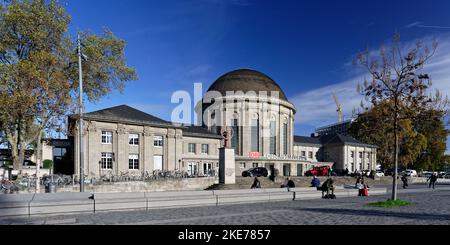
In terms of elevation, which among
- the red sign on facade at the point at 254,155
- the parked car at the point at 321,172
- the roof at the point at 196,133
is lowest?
the parked car at the point at 321,172

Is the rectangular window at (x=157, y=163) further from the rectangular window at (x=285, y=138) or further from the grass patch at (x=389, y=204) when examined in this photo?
the grass patch at (x=389, y=204)

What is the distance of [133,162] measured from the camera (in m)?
47.5

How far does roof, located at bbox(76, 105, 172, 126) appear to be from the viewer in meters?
44.6

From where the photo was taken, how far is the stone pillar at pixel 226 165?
116 feet

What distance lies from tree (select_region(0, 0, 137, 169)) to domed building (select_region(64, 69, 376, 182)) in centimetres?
504

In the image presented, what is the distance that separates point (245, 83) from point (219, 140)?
16950mm

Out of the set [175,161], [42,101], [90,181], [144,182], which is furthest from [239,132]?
[42,101]

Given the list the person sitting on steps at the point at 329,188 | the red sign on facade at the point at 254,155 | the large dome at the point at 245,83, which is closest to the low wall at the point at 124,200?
the person sitting on steps at the point at 329,188

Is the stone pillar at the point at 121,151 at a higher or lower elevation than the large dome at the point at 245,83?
lower

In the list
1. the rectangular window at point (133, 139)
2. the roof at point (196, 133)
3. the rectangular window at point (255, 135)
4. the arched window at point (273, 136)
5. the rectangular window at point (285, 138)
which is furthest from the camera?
the rectangular window at point (285, 138)

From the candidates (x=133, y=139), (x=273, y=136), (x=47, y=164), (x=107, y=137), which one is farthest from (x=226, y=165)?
(x=273, y=136)

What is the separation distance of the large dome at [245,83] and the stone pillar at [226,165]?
36421mm

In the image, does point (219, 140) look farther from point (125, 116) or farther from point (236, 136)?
point (125, 116)

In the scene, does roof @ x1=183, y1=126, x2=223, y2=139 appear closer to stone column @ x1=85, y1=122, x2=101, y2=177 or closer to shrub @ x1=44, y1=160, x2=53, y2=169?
stone column @ x1=85, y1=122, x2=101, y2=177
